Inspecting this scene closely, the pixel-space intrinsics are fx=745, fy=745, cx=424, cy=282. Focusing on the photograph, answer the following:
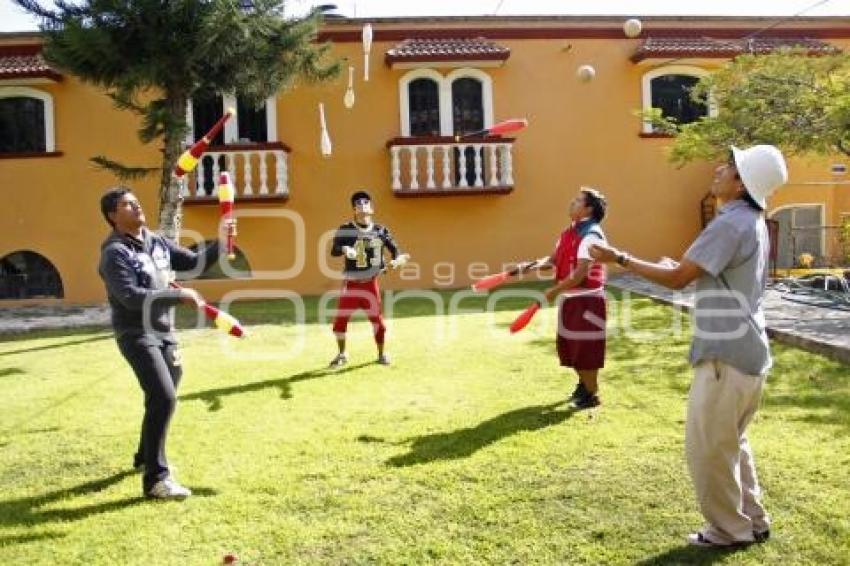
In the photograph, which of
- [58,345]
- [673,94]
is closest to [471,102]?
[673,94]

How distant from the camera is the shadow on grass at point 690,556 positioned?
303 centimetres

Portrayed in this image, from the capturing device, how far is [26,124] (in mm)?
13688

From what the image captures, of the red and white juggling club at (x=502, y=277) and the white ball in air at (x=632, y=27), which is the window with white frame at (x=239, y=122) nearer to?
the white ball in air at (x=632, y=27)

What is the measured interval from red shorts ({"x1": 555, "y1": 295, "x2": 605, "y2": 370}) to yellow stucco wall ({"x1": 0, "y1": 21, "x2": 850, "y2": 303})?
28.7 feet

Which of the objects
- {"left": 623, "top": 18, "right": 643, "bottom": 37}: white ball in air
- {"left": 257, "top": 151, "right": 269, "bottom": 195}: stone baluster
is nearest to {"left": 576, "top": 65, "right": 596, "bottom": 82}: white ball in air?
{"left": 623, "top": 18, "right": 643, "bottom": 37}: white ball in air

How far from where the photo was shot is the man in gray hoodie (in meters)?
3.87

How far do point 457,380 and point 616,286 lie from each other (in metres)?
6.56

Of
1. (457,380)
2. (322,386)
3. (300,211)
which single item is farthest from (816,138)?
(300,211)

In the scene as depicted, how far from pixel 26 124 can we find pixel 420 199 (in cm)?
737

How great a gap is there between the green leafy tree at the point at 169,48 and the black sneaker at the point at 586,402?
6375 mm

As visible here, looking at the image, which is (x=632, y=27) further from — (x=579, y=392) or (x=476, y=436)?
(x=476, y=436)

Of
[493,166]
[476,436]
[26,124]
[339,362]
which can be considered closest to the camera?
[476,436]

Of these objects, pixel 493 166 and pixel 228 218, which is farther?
pixel 493 166

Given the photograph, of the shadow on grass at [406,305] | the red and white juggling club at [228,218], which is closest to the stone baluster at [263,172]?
the shadow on grass at [406,305]
